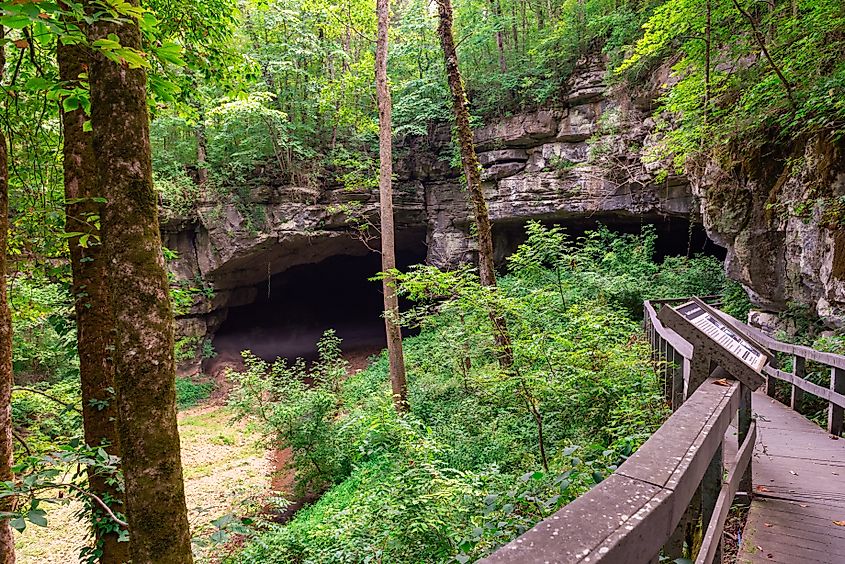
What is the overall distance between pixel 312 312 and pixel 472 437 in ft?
65.4

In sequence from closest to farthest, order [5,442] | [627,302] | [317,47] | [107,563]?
1. [5,442]
2. [107,563]
3. [627,302]
4. [317,47]

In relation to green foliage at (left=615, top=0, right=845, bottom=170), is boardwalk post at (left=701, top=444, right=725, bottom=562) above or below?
below

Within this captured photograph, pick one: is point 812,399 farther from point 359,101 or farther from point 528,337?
point 359,101

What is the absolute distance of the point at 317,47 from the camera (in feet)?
51.6

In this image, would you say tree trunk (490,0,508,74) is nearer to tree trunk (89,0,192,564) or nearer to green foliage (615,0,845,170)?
green foliage (615,0,845,170)

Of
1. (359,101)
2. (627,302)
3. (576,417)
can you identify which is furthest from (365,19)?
(576,417)

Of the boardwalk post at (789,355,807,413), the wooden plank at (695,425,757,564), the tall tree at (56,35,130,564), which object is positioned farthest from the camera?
the boardwalk post at (789,355,807,413)

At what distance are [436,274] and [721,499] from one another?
3.89m

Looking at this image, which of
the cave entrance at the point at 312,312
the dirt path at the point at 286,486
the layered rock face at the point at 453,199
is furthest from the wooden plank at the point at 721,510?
the cave entrance at the point at 312,312

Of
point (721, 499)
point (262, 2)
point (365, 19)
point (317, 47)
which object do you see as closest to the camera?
point (721, 499)

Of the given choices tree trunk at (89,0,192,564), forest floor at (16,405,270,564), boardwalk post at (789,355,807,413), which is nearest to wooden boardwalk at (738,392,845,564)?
boardwalk post at (789,355,807,413)

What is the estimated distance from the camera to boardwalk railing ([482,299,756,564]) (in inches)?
29.1

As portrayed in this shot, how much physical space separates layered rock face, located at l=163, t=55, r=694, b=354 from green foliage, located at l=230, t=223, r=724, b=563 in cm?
612

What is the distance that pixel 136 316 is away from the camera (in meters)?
1.85
